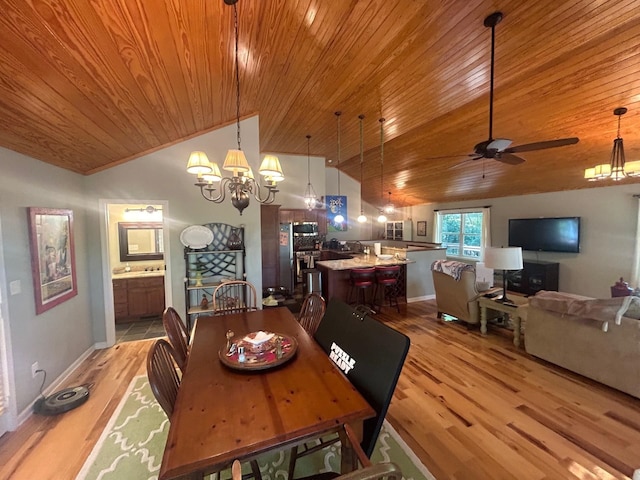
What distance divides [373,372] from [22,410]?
2991 millimetres

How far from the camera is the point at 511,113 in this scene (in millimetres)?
3703

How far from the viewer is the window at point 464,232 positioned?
24.4 ft

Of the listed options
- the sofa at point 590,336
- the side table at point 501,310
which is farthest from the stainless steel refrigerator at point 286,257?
the sofa at point 590,336

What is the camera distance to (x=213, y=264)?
13.3 ft

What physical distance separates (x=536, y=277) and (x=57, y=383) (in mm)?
8006

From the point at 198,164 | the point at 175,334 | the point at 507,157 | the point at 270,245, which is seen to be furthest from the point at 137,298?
the point at 507,157

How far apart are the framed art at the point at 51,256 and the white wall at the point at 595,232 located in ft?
27.1

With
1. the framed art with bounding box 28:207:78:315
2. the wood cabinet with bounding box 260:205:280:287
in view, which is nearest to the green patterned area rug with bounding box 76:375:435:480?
the framed art with bounding box 28:207:78:315

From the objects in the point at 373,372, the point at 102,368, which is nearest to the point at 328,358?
the point at 373,372

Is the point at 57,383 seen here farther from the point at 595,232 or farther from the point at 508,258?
the point at 595,232

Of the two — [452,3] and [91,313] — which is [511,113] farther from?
[91,313]

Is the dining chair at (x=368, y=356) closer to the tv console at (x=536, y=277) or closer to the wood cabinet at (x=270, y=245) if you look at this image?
the wood cabinet at (x=270, y=245)

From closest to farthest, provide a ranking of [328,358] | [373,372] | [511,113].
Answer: [373,372], [328,358], [511,113]

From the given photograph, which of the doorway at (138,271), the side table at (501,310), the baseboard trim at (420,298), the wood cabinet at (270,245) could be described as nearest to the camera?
the side table at (501,310)
